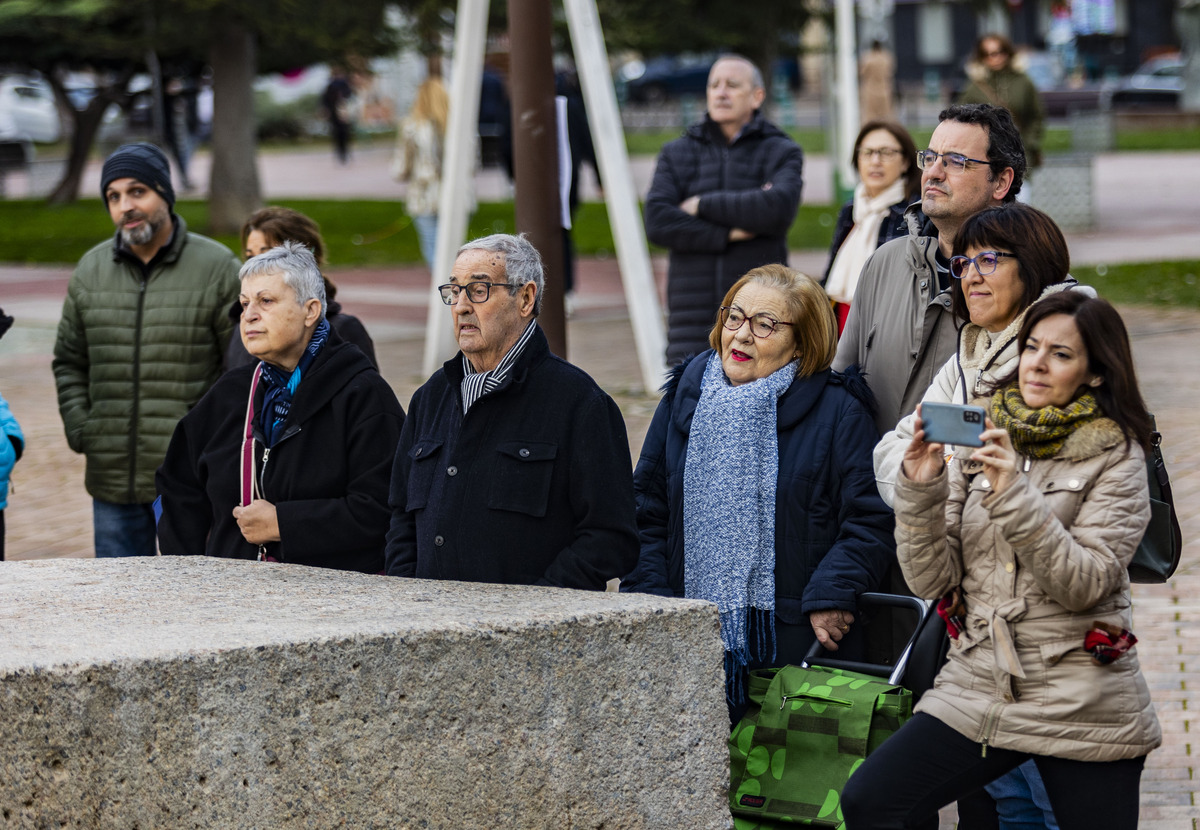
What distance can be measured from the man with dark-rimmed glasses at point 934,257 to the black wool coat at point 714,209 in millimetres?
2796

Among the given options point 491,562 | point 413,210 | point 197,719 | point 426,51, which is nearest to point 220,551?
point 491,562

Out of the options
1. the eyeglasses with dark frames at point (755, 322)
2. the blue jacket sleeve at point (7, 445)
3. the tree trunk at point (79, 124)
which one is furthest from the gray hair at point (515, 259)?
the tree trunk at point (79, 124)

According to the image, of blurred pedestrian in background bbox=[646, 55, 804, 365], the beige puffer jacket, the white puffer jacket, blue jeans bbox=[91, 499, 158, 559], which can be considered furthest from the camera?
blurred pedestrian in background bbox=[646, 55, 804, 365]

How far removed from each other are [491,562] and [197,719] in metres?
0.92

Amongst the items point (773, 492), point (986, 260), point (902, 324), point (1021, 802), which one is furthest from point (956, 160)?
point (1021, 802)

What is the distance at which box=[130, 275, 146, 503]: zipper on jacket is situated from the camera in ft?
18.4

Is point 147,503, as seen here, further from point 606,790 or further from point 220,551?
point 606,790

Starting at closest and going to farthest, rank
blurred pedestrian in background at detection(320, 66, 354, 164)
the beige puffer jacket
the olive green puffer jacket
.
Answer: the beige puffer jacket, the olive green puffer jacket, blurred pedestrian in background at detection(320, 66, 354, 164)

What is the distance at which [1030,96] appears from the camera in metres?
13.0

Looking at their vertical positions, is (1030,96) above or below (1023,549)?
above

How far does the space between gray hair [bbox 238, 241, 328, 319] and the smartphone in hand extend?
6.61ft

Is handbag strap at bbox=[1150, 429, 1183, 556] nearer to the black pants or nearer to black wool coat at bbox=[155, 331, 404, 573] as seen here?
the black pants

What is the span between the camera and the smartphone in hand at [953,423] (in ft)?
10.3

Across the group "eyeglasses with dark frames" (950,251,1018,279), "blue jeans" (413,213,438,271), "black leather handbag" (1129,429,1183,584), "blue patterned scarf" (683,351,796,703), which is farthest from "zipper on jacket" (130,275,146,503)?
"blue jeans" (413,213,438,271)
